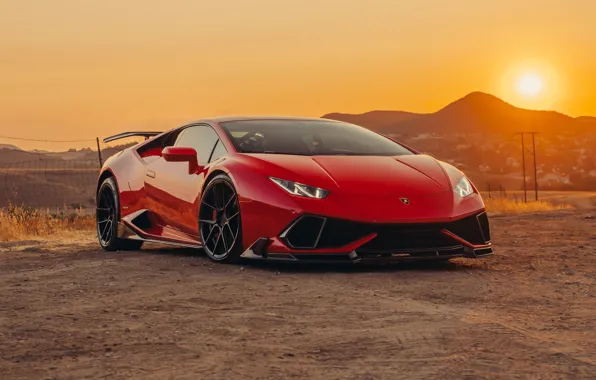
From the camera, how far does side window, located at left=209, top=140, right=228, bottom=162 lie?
889cm

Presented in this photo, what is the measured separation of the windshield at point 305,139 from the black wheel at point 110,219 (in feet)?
6.79

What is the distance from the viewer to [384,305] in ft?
20.2

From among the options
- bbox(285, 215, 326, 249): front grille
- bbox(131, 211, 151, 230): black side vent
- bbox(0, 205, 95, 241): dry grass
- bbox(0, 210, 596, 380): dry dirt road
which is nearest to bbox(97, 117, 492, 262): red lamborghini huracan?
bbox(285, 215, 326, 249): front grille

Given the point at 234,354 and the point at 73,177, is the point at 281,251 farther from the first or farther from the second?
the point at 73,177

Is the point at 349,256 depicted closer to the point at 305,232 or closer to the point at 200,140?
the point at 305,232

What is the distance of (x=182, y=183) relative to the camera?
30.4 ft

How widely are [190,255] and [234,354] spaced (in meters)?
5.16

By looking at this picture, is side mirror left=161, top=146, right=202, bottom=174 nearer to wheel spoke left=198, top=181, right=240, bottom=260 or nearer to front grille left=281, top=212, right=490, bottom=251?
wheel spoke left=198, top=181, right=240, bottom=260

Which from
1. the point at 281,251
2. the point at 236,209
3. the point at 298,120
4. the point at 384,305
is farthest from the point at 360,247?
the point at 298,120

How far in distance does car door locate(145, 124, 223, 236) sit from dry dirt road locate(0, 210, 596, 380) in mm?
443

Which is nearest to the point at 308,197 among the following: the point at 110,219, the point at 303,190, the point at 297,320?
the point at 303,190

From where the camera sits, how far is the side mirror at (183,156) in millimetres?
8969

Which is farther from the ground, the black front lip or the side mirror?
the side mirror

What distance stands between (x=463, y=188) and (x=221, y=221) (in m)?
2.11
